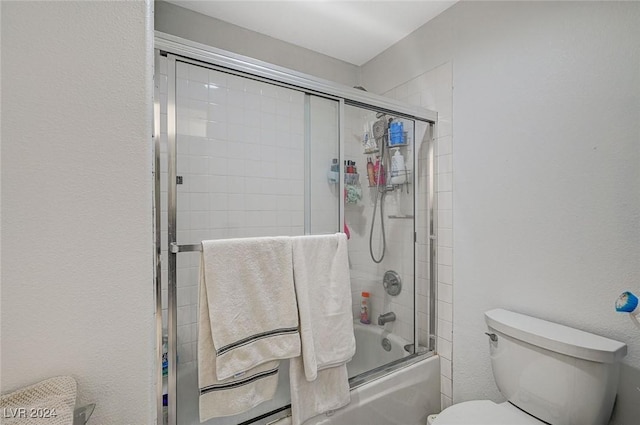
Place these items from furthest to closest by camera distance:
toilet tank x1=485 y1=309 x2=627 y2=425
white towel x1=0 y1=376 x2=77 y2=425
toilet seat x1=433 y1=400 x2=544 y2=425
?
toilet seat x1=433 y1=400 x2=544 y2=425 < toilet tank x1=485 y1=309 x2=627 y2=425 < white towel x1=0 y1=376 x2=77 y2=425

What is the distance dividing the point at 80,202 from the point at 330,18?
1.72 meters

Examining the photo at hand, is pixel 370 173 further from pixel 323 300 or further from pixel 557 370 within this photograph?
pixel 557 370

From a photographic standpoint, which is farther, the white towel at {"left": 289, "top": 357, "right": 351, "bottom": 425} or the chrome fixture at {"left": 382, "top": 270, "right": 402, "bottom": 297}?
the chrome fixture at {"left": 382, "top": 270, "right": 402, "bottom": 297}

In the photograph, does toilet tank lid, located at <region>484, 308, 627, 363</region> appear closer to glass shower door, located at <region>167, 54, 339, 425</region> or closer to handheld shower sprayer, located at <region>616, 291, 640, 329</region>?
handheld shower sprayer, located at <region>616, 291, 640, 329</region>

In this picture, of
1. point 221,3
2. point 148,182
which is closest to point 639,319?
point 148,182

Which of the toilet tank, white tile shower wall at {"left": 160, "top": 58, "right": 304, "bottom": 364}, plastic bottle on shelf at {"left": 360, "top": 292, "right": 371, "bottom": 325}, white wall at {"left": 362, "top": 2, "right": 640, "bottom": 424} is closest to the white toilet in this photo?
the toilet tank

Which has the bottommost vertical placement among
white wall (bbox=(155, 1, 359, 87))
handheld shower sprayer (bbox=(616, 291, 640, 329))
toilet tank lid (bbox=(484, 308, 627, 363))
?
toilet tank lid (bbox=(484, 308, 627, 363))

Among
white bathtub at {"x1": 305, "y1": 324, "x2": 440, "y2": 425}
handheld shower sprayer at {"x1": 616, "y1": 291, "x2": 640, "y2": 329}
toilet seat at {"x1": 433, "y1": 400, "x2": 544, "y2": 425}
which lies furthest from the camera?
white bathtub at {"x1": 305, "y1": 324, "x2": 440, "y2": 425}

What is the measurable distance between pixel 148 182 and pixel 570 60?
5.24 feet

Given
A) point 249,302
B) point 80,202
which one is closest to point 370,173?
point 249,302

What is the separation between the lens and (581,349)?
0.94 m

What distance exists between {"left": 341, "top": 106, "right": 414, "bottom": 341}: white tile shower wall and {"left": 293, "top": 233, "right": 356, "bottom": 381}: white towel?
0.22 meters

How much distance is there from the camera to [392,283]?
169cm

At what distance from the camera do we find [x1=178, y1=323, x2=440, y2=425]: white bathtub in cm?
101
